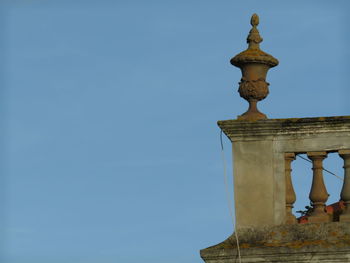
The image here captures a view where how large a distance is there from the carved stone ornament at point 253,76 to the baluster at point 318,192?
0.78m

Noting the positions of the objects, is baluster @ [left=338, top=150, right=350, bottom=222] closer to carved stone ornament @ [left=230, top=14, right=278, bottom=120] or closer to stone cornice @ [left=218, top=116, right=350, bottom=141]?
stone cornice @ [left=218, top=116, right=350, bottom=141]

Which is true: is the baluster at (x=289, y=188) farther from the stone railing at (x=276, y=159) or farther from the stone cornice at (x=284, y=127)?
the stone cornice at (x=284, y=127)

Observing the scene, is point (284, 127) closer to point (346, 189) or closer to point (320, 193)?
point (320, 193)

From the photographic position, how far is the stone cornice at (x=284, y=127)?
11719 mm

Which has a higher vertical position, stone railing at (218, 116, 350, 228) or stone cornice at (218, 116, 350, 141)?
stone cornice at (218, 116, 350, 141)

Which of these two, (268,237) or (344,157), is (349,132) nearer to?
(344,157)

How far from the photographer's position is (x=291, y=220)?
11.8m

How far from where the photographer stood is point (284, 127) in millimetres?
11820

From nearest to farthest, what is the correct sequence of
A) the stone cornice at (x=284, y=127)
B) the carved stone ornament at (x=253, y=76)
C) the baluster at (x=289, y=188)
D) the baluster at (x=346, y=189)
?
1. the baluster at (x=346, y=189)
2. the stone cornice at (x=284, y=127)
3. the baluster at (x=289, y=188)
4. the carved stone ornament at (x=253, y=76)

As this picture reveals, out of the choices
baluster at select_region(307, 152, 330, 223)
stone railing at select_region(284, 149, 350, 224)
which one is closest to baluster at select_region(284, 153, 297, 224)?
stone railing at select_region(284, 149, 350, 224)

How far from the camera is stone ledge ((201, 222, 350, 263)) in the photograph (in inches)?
446

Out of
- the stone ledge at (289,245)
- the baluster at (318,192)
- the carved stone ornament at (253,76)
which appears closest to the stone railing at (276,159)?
the baluster at (318,192)

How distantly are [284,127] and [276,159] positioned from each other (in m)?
0.37

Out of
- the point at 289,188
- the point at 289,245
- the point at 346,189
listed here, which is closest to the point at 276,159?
the point at 289,188
